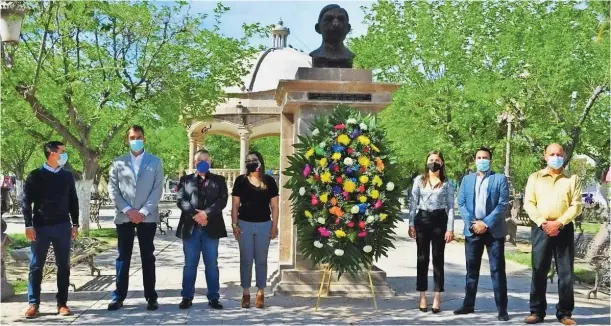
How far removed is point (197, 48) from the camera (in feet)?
58.6

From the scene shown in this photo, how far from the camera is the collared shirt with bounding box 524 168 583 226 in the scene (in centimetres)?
694

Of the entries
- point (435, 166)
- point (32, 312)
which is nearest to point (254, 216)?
point (435, 166)

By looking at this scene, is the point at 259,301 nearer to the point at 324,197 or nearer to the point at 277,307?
the point at 277,307

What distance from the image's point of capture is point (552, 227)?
6906 mm

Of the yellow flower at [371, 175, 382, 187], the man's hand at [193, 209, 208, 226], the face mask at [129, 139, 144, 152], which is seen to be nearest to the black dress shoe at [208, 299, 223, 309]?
the man's hand at [193, 209, 208, 226]

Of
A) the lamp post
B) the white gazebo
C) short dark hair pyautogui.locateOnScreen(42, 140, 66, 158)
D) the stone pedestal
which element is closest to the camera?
short dark hair pyautogui.locateOnScreen(42, 140, 66, 158)

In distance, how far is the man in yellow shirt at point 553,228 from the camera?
22.9 feet

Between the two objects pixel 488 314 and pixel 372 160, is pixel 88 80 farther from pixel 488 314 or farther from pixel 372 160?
pixel 488 314

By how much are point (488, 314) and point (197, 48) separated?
12.6 metres

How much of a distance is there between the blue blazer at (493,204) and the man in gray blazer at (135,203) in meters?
3.68

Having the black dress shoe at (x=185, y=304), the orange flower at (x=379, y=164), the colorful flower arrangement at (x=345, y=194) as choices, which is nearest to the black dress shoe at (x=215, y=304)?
the black dress shoe at (x=185, y=304)

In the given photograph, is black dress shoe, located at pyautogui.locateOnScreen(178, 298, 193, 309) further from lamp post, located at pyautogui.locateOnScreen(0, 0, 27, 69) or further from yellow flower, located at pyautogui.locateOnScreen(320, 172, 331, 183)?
lamp post, located at pyautogui.locateOnScreen(0, 0, 27, 69)

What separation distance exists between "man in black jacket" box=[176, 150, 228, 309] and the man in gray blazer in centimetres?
34

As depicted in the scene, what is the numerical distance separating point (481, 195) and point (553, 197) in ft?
2.65
